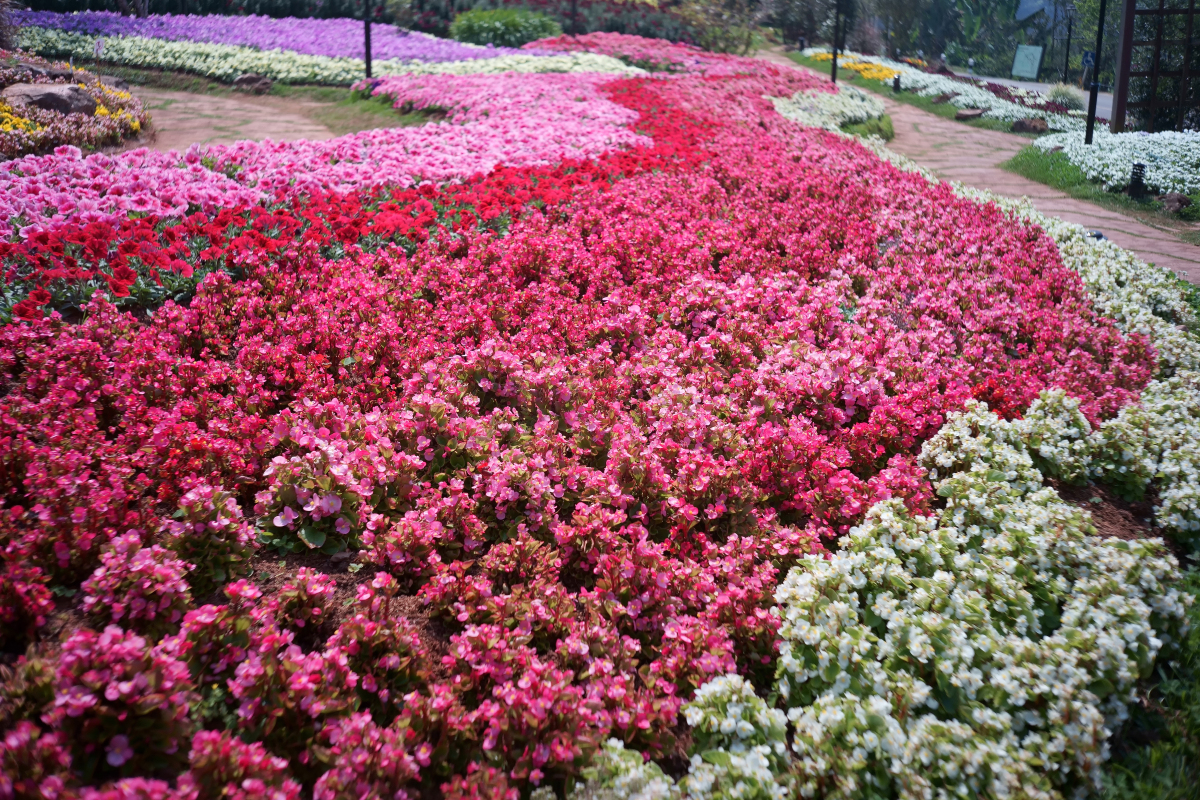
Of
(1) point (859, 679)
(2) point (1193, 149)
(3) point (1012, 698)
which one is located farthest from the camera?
(2) point (1193, 149)

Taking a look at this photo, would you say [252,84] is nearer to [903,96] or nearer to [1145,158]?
[1145,158]

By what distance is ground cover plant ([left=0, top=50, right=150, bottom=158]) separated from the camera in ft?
24.0

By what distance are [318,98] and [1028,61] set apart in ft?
114

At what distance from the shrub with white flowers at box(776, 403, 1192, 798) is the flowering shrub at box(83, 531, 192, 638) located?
1.93m

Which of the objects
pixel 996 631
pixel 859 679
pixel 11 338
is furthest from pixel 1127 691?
pixel 11 338

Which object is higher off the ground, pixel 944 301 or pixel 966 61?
pixel 966 61

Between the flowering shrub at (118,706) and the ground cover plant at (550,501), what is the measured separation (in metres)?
0.01

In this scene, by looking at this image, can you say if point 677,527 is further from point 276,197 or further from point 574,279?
point 276,197

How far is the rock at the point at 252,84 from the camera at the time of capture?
13680 mm

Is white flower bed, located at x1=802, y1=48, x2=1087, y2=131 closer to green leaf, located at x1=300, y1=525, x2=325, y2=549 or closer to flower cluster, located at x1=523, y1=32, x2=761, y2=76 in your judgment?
flower cluster, located at x1=523, y1=32, x2=761, y2=76

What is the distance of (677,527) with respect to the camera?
9.69 ft

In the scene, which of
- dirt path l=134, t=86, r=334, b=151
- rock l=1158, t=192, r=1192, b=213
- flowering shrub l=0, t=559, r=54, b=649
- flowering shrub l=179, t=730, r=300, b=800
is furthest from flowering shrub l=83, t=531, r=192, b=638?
rock l=1158, t=192, r=1192, b=213

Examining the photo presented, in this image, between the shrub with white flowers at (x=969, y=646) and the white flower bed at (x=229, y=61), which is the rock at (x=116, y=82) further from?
the shrub with white flowers at (x=969, y=646)

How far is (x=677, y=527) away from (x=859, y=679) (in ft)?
3.04
